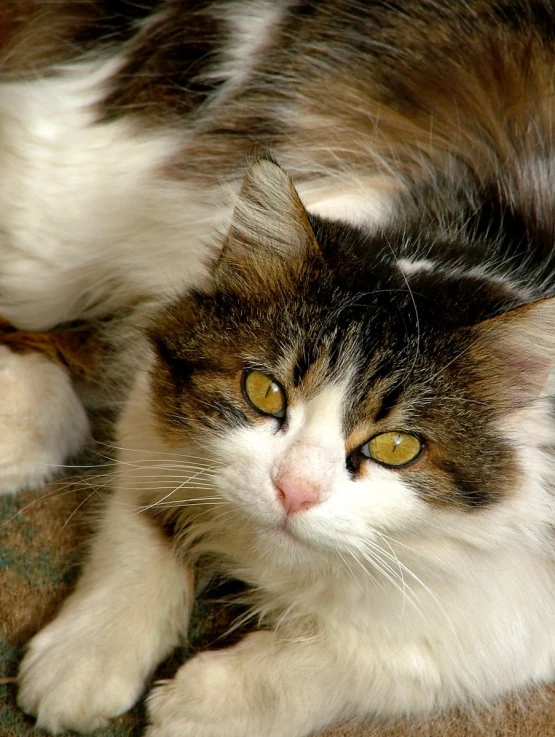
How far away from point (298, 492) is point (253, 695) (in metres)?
0.44

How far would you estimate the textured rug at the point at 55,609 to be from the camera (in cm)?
142

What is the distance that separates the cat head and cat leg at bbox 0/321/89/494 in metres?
0.57

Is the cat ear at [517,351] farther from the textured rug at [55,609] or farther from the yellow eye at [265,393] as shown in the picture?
the textured rug at [55,609]

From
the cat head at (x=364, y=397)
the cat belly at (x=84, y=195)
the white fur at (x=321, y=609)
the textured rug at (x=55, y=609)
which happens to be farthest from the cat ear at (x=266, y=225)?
the textured rug at (x=55, y=609)

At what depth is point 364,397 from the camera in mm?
1156

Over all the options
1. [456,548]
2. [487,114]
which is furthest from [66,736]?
[487,114]

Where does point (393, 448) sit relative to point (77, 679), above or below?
above

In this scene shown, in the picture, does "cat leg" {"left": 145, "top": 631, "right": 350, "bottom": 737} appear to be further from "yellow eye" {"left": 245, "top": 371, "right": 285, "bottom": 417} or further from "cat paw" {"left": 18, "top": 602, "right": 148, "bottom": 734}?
"yellow eye" {"left": 245, "top": 371, "right": 285, "bottom": 417}

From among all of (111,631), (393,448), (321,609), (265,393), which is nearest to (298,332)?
(265,393)

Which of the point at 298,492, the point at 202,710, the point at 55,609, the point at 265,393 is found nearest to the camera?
the point at 298,492

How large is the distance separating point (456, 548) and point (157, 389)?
1.64ft

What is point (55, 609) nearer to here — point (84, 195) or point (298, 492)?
point (298, 492)

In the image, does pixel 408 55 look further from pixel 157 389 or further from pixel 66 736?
pixel 66 736

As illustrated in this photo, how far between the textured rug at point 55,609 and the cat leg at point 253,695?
7cm
